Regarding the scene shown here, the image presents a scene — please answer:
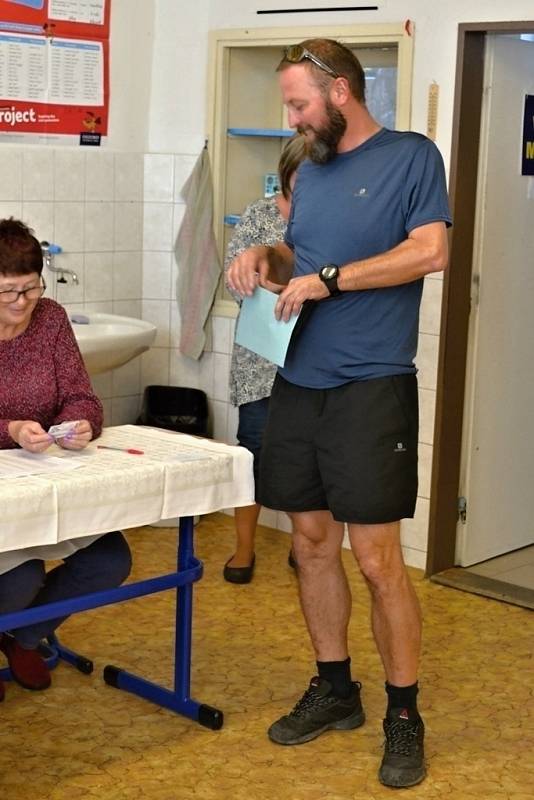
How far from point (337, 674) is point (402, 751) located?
0.29m

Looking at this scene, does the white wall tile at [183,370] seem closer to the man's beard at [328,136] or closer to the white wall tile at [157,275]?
the white wall tile at [157,275]

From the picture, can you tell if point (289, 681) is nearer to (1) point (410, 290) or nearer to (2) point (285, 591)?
(2) point (285, 591)

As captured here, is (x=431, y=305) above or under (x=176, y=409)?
above

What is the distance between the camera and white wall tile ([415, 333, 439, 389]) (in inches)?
185

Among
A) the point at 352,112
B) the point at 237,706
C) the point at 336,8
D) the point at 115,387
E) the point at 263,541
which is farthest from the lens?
the point at 115,387

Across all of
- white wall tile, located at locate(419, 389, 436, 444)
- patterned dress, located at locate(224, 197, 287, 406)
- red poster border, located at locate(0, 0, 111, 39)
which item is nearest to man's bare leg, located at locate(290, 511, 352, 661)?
patterned dress, located at locate(224, 197, 287, 406)

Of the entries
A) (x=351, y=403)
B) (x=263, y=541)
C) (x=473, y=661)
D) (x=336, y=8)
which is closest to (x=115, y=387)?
(x=263, y=541)

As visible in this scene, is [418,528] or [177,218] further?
[177,218]

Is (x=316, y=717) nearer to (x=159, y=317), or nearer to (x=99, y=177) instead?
(x=159, y=317)

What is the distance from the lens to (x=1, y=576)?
318 cm

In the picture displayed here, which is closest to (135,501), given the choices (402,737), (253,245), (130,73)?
(402,737)

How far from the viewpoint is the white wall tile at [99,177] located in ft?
17.4

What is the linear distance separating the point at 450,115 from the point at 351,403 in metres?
1.83

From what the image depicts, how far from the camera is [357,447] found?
3.08 m
